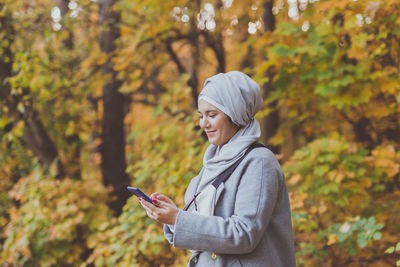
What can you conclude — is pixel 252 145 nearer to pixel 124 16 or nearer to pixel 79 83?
pixel 79 83

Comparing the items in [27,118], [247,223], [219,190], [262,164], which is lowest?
[247,223]

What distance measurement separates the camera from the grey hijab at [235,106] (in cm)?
161

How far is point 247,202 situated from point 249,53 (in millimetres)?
6426

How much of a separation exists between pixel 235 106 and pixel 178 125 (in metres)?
3.25

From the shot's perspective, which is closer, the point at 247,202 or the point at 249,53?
the point at 247,202

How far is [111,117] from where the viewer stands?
21.0 ft

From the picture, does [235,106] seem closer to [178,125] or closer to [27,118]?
[178,125]

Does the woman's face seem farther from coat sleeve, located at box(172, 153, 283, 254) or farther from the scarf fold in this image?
coat sleeve, located at box(172, 153, 283, 254)

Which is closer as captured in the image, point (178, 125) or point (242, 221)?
point (242, 221)

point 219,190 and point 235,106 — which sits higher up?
point 235,106

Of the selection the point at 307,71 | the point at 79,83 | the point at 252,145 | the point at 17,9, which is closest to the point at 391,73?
the point at 307,71

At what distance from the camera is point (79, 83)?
230 inches

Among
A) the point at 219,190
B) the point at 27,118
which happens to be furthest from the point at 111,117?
the point at 219,190

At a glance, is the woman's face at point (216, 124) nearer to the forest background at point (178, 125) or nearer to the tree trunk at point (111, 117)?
the forest background at point (178, 125)
